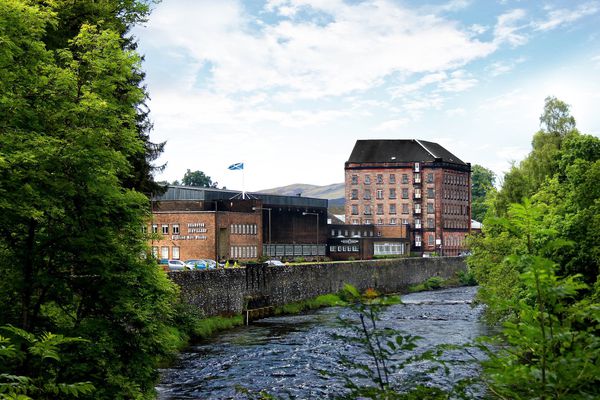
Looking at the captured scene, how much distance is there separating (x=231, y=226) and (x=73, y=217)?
7549 cm

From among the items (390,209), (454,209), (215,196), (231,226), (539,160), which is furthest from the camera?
(454,209)

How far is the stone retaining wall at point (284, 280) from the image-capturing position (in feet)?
174

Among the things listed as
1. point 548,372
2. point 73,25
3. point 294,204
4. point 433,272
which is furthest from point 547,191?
point 294,204

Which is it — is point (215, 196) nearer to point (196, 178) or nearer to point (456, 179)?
point (456, 179)

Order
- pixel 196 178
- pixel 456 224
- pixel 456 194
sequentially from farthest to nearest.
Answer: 1. pixel 196 178
2. pixel 456 194
3. pixel 456 224

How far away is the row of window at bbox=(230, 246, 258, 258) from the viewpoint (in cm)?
9412

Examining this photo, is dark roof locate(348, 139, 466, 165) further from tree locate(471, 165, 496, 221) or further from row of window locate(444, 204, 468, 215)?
tree locate(471, 165, 496, 221)

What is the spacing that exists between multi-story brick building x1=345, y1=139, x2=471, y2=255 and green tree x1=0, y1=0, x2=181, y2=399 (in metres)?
120

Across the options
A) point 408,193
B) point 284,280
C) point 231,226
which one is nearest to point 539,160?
point 284,280

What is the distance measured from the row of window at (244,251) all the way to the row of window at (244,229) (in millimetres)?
1991

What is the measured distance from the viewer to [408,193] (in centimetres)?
14075

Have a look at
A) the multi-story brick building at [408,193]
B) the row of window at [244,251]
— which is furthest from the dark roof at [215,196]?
the multi-story brick building at [408,193]

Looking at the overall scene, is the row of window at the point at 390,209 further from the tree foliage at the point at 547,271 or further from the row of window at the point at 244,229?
the tree foliage at the point at 547,271

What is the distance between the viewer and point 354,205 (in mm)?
144250
